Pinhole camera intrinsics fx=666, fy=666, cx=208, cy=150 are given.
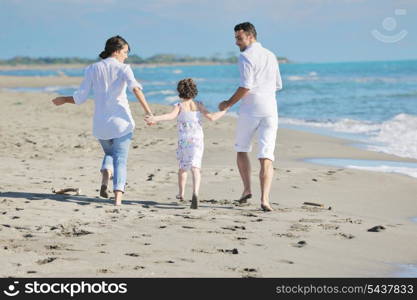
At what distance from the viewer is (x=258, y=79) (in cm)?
679

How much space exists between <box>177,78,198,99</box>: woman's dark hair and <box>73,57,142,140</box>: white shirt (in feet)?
1.44

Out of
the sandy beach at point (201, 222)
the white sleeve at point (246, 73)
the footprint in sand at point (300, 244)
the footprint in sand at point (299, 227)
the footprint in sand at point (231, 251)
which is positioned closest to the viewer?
the sandy beach at point (201, 222)

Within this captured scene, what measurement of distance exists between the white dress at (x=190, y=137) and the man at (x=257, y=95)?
402 mm

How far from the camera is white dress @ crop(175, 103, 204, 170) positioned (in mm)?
7094

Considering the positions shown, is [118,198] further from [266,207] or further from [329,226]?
[329,226]

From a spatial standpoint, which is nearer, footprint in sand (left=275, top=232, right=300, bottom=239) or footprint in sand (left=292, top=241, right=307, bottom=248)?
footprint in sand (left=292, top=241, right=307, bottom=248)

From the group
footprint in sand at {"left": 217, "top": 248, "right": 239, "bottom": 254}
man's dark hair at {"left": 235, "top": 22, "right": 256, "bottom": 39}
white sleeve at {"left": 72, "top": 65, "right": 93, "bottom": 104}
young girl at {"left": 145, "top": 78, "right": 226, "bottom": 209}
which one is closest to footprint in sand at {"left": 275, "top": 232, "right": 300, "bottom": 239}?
footprint in sand at {"left": 217, "top": 248, "right": 239, "bottom": 254}

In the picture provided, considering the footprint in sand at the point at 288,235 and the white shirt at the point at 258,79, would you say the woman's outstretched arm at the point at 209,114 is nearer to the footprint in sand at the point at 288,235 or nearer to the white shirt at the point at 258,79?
the white shirt at the point at 258,79

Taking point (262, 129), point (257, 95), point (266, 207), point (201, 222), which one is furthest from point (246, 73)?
point (201, 222)

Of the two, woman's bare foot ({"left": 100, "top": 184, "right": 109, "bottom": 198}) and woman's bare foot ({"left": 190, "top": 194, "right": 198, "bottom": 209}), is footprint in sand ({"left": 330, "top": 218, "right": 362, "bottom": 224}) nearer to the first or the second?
woman's bare foot ({"left": 190, "top": 194, "right": 198, "bottom": 209})

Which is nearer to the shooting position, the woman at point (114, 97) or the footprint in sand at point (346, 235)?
the footprint in sand at point (346, 235)

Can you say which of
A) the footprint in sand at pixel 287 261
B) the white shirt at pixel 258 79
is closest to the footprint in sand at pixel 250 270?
the footprint in sand at pixel 287 261

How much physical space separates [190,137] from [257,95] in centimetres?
86

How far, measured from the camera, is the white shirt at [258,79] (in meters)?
6.71
